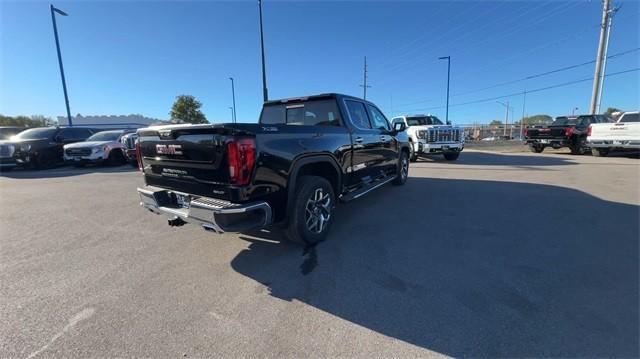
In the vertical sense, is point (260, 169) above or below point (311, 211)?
above

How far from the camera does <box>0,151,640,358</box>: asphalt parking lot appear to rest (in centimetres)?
199

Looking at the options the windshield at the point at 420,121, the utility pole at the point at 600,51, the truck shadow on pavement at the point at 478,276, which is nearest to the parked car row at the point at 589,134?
the utility pole at the point at 600,51

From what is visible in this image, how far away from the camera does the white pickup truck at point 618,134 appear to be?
456 inches

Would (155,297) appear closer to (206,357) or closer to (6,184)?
(206,357)

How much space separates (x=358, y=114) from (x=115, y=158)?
11.9 meters

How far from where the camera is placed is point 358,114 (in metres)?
4.85

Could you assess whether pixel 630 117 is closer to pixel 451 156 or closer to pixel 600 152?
pixel 600 152

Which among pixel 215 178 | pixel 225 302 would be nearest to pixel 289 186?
pixel 215 178

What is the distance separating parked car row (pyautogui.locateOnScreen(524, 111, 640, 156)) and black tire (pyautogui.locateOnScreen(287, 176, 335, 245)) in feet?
49.0

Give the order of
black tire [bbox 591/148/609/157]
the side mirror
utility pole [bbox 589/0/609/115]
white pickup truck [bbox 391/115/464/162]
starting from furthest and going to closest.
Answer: utility pole [bbox 589/0/609/115] < black tire [bbox 591/148/609/157] < white pickup truck [bbox 391/115/464/162] < the side mirror

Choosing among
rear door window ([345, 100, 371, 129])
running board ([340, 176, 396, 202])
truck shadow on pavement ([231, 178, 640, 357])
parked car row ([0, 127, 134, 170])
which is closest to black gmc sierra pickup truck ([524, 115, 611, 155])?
truck shadow on pavement ([231, 178, 640, 357])

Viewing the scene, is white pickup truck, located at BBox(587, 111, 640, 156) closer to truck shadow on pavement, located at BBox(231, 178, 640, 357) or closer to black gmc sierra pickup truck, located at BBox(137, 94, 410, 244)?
truck shadow on pavement, located at BBox(231, 178, 640, 357)

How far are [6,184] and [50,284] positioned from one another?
8.42 m

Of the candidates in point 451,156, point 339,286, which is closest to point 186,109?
point 451,156
